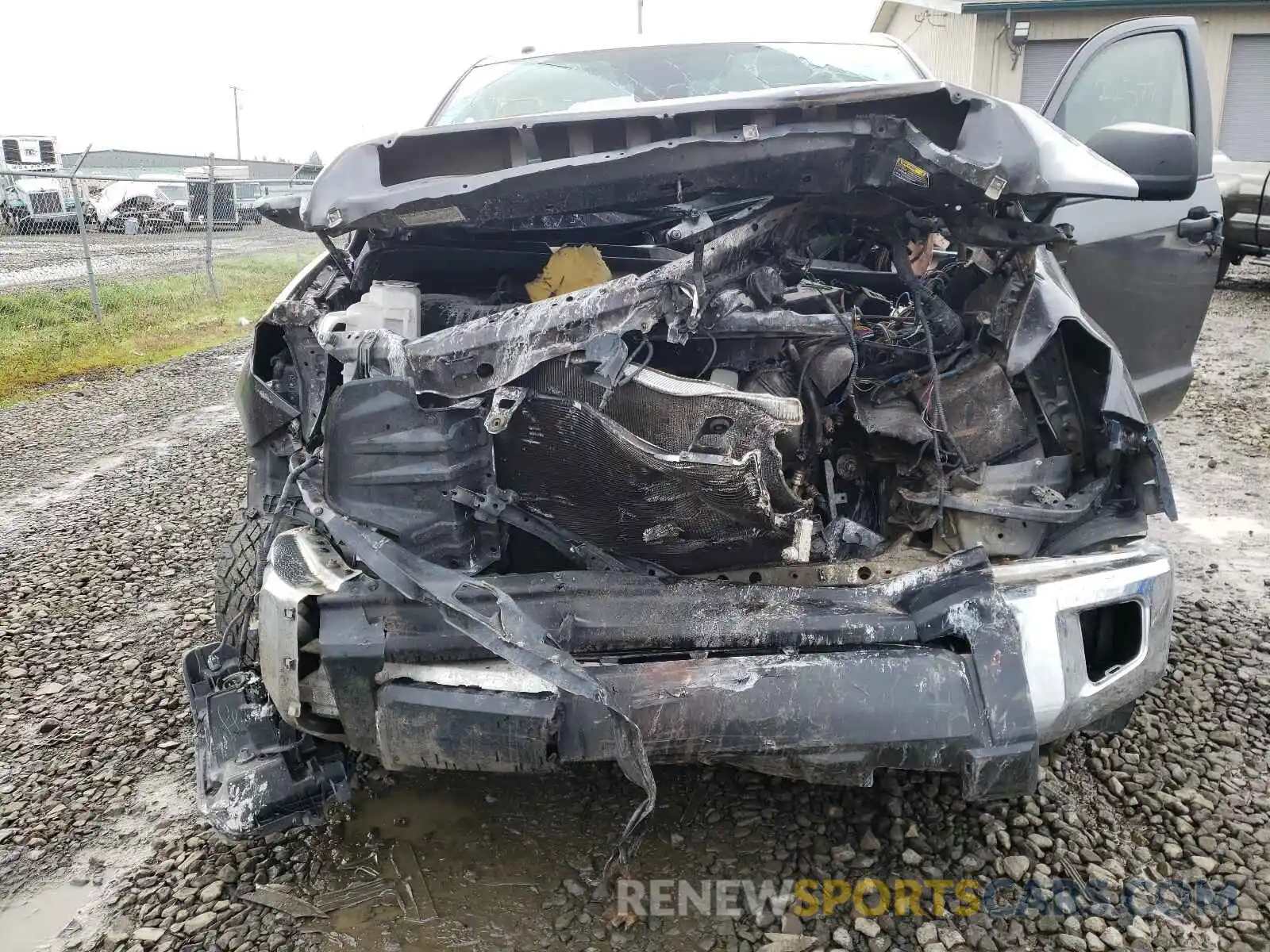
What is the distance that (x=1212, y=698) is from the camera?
2.72m

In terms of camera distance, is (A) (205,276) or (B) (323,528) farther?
(A) (205,276)

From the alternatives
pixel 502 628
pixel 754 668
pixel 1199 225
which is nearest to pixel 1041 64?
pixel 1199 225

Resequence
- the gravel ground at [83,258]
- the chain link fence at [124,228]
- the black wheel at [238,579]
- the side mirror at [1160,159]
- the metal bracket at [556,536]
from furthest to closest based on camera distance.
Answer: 1. the gravel ground at [83,258]
2. the chain link fence at [124,228]
3. the black wheel at [238,579]
4. the side mirror at [1160,159]
5. the metal bracket at [556,536]

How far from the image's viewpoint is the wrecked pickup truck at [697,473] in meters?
1.88

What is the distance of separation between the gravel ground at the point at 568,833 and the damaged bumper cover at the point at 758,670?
242 millimetres

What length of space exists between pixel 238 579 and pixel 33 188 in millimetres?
17196

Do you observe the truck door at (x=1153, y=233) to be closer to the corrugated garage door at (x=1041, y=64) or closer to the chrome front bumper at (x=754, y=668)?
the chrome front bumper at (x=754, y=668)

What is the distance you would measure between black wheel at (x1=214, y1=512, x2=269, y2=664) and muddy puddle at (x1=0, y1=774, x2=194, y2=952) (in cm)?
47

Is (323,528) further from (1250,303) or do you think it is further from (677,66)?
(1250,303)

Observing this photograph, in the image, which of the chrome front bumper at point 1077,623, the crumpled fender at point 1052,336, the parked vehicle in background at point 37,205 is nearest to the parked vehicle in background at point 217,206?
the parked vehicle in background at point 37,205

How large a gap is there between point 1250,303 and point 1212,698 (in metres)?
8.12

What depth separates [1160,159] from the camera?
2521 millimetres

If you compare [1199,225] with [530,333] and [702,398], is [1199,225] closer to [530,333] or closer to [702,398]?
[702,398]

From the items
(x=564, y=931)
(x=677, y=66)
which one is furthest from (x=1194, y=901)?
(x=677, y=66)
